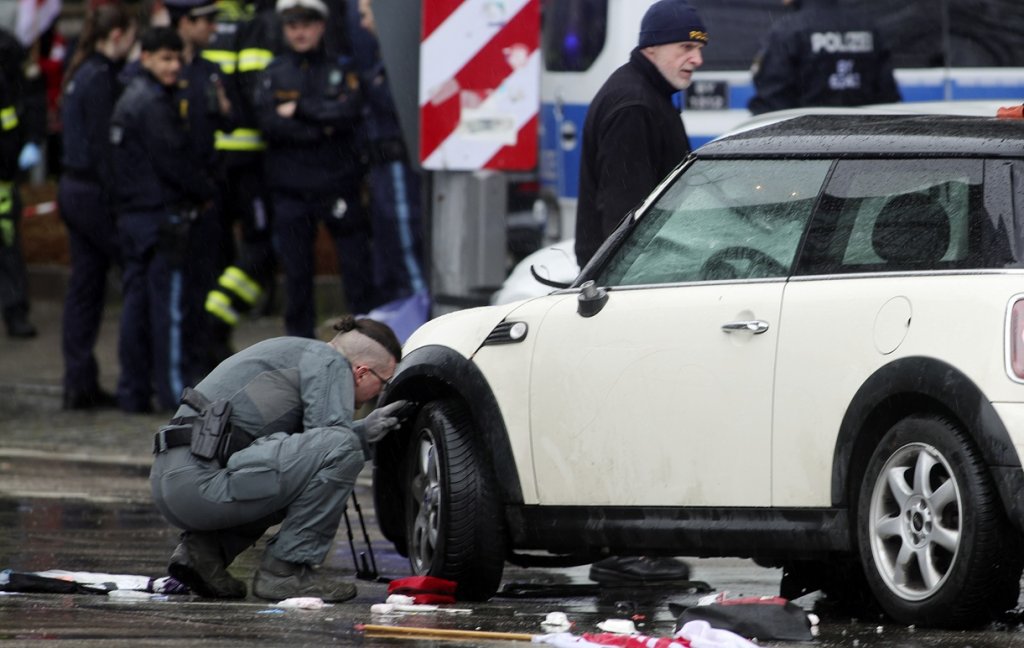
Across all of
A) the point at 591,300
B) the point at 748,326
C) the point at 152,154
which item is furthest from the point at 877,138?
the point at 152,154

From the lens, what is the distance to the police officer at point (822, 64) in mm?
12117

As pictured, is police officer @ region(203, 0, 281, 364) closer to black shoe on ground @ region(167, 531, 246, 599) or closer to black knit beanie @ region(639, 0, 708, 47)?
black knit beanie @ region(639, 0, 708, 47)

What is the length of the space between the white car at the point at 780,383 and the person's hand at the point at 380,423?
146mm

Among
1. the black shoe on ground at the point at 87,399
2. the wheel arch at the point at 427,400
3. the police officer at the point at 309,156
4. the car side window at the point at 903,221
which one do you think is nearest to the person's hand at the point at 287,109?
the police officer at the point at 309,156

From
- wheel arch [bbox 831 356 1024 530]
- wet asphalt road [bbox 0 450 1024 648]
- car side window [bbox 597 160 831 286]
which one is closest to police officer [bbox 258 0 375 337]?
wet asphalt road [bbox 0 450 1024 648]

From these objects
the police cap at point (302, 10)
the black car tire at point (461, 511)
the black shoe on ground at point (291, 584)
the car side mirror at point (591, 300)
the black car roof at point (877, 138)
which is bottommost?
the black shoe on ground at point (291, 584)

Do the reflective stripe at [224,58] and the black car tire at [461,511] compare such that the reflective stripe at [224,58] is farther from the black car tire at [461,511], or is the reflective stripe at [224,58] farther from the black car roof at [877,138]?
the black car roof at [877,138]

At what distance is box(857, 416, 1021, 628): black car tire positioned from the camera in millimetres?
6230

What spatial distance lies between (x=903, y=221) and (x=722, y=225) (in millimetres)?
695

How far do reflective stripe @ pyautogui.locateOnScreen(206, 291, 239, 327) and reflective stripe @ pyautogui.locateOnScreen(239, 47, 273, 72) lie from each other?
1371 millimetres

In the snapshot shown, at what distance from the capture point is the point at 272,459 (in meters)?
7.52

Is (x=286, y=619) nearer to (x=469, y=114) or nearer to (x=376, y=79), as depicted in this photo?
(x=469, y=114)

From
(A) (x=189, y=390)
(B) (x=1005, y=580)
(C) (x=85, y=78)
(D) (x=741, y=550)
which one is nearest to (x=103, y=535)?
(A) (x=189, y=390)

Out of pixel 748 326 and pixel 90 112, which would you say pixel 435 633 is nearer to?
pixel 748 326
